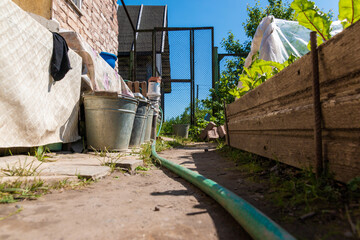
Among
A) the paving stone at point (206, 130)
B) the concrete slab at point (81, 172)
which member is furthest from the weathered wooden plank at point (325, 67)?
the paving stone at point (206, 130)

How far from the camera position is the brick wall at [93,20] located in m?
3.80

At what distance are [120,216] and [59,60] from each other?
212 centimetres

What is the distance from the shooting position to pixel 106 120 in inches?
117

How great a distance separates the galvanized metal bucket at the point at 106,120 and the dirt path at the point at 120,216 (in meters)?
1.48

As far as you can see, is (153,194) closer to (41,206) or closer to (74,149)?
(41,206)

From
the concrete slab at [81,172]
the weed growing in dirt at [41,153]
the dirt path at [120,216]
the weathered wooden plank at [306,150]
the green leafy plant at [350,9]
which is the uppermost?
the green leafy plant at [350,9]

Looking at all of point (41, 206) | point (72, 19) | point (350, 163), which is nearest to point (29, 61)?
point (41, 206)

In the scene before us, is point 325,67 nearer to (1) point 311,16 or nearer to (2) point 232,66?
(1) point 311,16

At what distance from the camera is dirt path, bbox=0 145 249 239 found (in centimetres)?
91

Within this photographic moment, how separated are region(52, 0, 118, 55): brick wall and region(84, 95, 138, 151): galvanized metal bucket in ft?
5.54

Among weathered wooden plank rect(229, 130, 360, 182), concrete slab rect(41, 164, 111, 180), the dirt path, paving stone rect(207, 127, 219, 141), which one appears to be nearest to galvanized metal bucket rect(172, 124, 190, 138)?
paving stone rect(207, 127, 219, 141)

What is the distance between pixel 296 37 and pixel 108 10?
4782mm

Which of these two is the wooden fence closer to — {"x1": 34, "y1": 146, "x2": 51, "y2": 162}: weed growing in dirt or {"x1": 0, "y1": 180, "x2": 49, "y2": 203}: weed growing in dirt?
{"x1": 0, "y1": 180, "x2": 49, "y2": 203}: weed growing in dirt

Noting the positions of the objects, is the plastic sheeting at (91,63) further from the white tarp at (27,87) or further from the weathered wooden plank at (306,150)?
the weathered wooden plank at (306,150)
